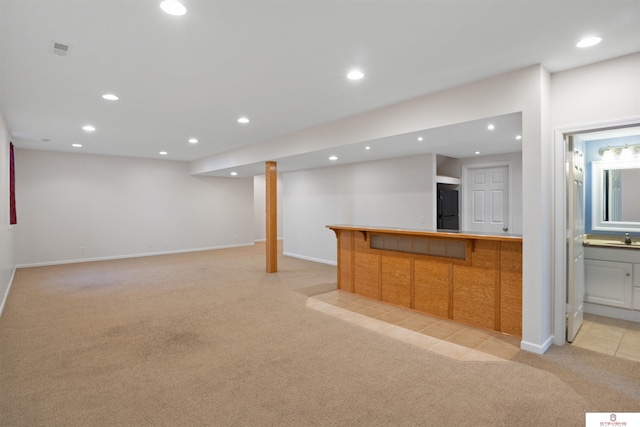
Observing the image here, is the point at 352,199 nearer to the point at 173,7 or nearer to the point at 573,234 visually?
the point at 573,234

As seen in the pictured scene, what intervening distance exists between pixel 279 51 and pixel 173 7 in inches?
36.4

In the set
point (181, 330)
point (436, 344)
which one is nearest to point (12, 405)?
point (181, 330)

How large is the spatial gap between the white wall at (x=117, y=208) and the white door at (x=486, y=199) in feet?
23.7

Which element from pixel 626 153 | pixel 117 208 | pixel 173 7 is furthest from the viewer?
pixel 117 208

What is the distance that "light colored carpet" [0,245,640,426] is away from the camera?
2.20 metres

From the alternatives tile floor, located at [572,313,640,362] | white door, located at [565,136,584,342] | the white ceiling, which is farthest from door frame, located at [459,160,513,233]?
white door, located at [565,136,584,342]

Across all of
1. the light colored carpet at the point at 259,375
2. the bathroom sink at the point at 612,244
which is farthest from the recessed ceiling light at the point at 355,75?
the bathroom sink at the point at 612,244

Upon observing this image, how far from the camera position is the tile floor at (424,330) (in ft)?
10.3

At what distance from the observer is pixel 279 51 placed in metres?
2.88

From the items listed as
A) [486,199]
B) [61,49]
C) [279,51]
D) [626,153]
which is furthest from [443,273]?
[61,49]

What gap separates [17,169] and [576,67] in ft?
34.2

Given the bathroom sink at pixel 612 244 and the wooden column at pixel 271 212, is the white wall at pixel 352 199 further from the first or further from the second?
the bathroom sink at pixel 612 244

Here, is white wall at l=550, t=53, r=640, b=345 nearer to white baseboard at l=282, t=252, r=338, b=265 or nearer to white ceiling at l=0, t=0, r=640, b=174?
white ceiling at l=0, t=0, r=640, b=174

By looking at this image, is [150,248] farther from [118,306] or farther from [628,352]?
[628,352]
